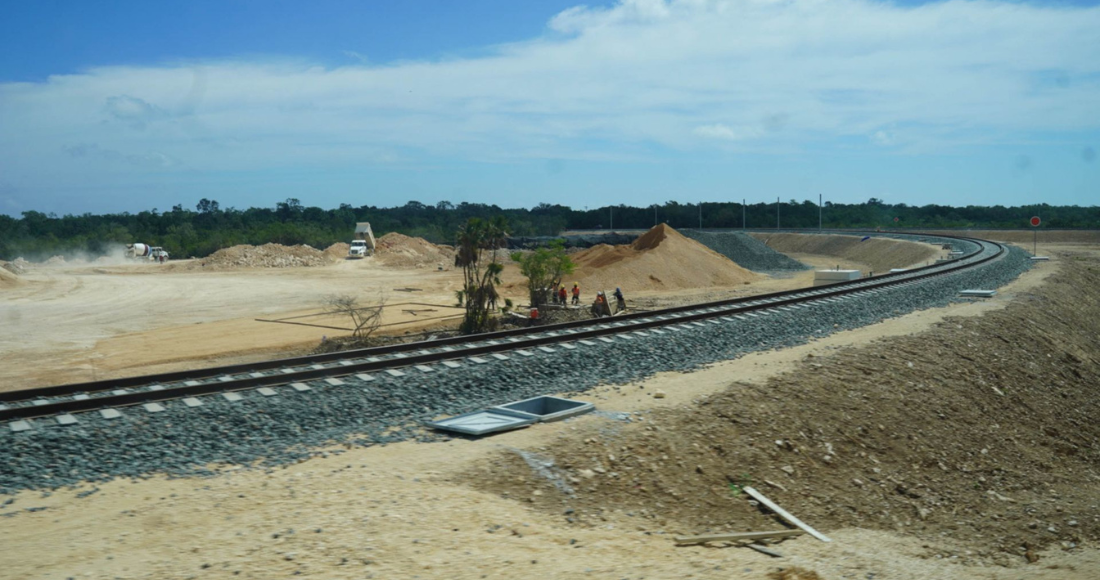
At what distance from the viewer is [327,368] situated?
13359 millimetres

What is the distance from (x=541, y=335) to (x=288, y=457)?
853cm

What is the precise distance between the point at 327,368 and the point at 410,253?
5749cm

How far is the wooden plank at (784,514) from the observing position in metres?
9.09

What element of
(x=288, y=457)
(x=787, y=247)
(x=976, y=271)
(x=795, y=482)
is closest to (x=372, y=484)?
(x=288, y=457)

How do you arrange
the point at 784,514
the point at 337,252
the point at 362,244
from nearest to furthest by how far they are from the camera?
the point at 784,514, the point at 362,244, the point at 337,252

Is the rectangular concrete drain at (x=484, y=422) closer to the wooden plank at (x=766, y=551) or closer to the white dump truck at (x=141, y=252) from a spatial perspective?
the wooden plank at (x=766, y=551)

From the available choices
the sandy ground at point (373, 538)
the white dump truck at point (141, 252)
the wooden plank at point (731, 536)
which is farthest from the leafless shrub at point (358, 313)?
the white dump truck at point (141, 252)

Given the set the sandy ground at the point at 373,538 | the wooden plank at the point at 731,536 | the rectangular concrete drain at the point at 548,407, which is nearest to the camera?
the sandy ground at the point at 373,538

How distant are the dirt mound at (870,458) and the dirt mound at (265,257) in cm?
5534

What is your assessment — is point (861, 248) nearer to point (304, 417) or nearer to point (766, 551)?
point (304, 417)

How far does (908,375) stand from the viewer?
640 inches

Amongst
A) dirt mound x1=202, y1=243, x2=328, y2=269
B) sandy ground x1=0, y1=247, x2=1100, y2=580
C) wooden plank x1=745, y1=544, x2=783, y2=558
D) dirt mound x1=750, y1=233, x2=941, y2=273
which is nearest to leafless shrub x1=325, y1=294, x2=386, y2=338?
sandy ground x1=0, y1=247, x2=1100, y2=580

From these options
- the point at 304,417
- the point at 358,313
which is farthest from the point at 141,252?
the point at 304,417

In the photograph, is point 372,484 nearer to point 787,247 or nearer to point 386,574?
point 386,574
